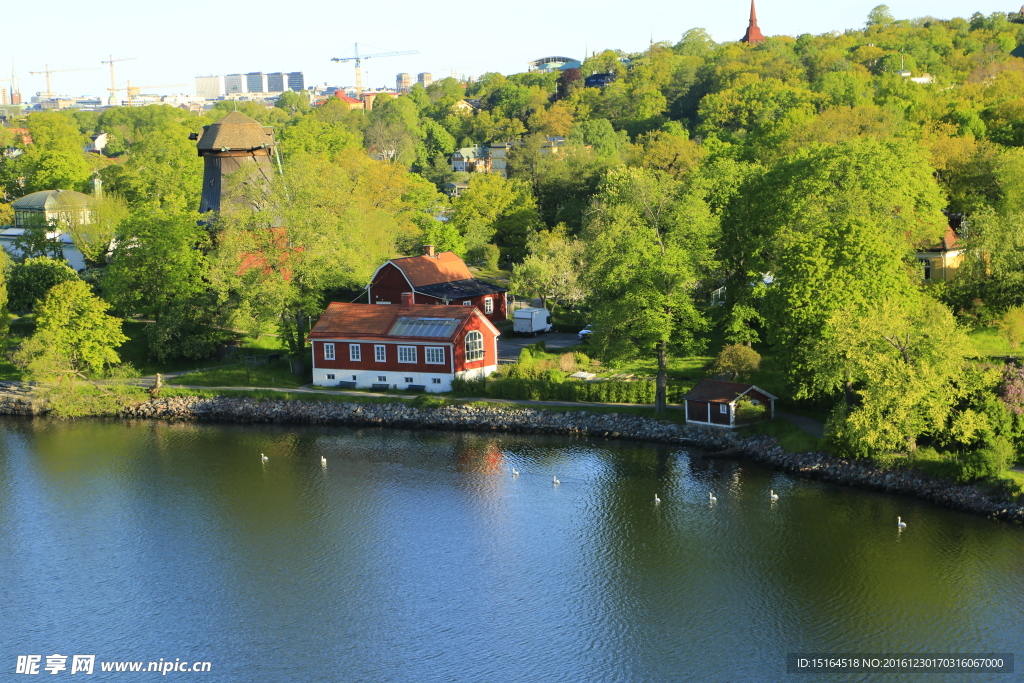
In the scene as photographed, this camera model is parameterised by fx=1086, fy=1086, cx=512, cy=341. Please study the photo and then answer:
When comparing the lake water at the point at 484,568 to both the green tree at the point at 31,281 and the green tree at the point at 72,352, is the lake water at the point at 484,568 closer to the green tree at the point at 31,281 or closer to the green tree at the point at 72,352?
the green tree at the point at 72,352

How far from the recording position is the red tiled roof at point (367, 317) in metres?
49.3

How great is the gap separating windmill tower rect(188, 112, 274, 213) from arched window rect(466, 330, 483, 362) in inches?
876

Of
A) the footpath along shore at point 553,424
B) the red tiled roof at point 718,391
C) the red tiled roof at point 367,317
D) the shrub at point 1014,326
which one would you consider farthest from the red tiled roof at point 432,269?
the shrub at point 1014,326

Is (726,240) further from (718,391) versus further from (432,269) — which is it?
(432,269)

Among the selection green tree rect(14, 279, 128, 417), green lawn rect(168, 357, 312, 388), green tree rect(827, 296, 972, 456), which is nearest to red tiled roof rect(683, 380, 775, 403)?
green tree rect(827, 296, 972, 456)

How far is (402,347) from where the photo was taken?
49000mm

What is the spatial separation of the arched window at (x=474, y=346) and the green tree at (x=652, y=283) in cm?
546

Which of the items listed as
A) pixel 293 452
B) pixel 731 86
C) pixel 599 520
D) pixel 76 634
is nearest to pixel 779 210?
pixel 599 520

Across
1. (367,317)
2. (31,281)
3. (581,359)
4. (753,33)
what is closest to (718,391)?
(581,359)

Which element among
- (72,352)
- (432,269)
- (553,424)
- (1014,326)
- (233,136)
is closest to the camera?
(1014,326)

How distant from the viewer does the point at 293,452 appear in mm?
43719

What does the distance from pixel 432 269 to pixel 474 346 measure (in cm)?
1164

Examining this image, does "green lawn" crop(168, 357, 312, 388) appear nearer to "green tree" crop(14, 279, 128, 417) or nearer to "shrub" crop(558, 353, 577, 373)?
"green tree" crop(14, 279, 128, 417)

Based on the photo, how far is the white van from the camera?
5688 centimetres
